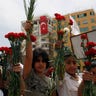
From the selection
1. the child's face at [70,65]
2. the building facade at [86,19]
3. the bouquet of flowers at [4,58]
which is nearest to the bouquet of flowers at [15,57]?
the bouquet of flowers at [4,58]

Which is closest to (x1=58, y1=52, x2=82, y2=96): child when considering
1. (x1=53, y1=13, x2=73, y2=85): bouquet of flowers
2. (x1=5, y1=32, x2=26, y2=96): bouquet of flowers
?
(x1=53, y1=13, x2=73, y2=85): bouquet of flowers

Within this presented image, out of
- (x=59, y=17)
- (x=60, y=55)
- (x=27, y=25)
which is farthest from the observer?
(x=59, y=17)

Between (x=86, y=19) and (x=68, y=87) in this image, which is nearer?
(x=68, y=87)

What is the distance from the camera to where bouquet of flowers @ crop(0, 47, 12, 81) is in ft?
10.2

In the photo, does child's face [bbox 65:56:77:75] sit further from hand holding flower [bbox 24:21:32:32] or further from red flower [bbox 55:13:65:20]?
hand holding flower [bbox 24:21:32:32]

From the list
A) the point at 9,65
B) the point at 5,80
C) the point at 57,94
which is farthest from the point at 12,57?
the point at 57,94

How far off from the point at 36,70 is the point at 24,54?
0.71ft

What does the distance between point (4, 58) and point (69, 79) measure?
0.71 m

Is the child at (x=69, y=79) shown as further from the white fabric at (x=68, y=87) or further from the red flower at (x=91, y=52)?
the red flower at (x=91, y=52)

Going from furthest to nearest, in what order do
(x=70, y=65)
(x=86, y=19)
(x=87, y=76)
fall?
(x=86, y=19) → (x=70, y=65) → (x=87, y=76)

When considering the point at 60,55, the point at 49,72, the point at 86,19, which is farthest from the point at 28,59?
the point at 86,19

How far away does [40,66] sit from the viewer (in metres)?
3.36

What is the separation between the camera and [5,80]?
3.29 meters

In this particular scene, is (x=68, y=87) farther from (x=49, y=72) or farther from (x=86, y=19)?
(x=86, y=19)
